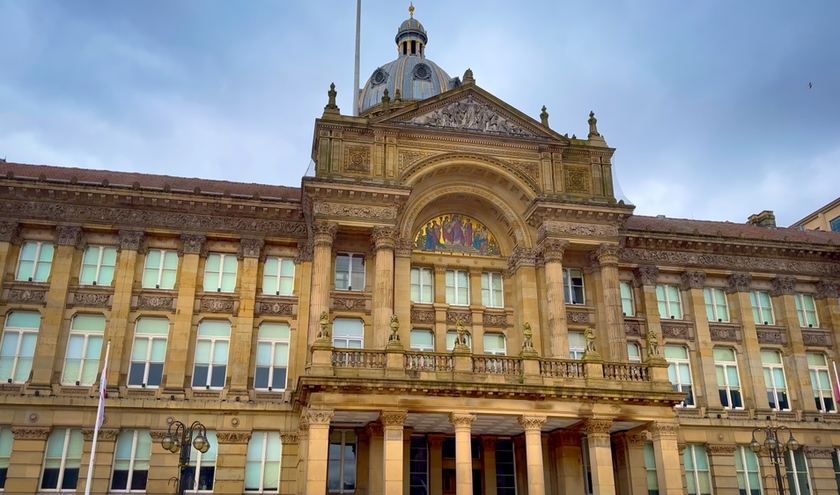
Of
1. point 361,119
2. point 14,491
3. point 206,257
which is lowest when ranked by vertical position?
point 14,491

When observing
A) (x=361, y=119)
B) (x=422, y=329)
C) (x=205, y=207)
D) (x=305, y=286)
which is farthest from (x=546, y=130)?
(x=205, y=207)

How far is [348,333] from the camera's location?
100ft

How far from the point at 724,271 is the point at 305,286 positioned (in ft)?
67.6

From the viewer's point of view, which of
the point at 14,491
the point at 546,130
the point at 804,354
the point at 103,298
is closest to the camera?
the point at 14,491

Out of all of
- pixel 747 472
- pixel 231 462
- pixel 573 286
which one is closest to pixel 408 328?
pixel 573 286

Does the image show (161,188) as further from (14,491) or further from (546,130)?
(546,130)

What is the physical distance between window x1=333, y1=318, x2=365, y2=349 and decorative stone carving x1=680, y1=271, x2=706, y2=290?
16186 millimetres

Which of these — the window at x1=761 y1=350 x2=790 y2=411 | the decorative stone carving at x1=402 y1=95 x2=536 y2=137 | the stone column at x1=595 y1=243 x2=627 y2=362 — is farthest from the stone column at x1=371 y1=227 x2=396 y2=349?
the window at x1=761 y1=350 x2=790 y2=411

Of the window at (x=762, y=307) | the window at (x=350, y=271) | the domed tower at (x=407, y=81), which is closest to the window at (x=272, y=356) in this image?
the window at (x=350, y=271)

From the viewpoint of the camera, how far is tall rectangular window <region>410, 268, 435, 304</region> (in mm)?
31997

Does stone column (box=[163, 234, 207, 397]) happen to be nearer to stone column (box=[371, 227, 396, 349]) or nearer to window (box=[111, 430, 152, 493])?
window (box=[111, 430, 152, 493])

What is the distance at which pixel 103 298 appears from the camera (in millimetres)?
29906

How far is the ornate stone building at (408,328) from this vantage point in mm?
26359

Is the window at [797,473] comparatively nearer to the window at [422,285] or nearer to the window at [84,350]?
the window at [422,285]
